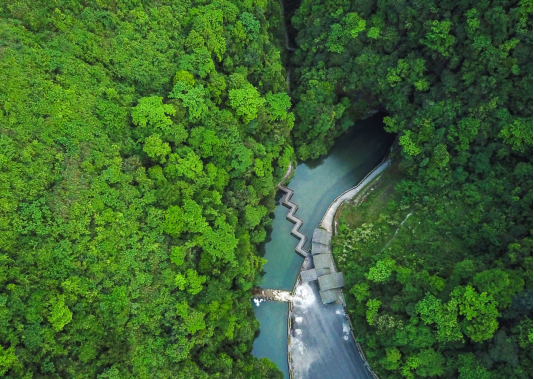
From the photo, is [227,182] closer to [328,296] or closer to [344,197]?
[344,197]

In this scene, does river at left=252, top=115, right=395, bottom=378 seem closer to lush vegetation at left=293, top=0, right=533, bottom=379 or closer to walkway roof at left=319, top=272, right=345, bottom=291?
lush vegetation at left=293, top=0, right=533, bottom=379

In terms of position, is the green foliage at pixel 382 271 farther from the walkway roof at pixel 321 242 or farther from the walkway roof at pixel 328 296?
the walkway roof at pixel 321 242

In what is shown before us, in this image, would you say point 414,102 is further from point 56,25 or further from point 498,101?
point 56,25

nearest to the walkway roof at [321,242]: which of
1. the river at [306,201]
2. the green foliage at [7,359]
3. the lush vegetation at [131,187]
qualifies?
the river at [306,201]

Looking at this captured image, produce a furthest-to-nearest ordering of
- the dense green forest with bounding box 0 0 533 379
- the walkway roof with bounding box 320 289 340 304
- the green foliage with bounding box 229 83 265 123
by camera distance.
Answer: the walkway roof with bounding box 320 289 340 304, the green foliage with bounding box 229 83 265 123, the dense green forest with bounding box 0 0 533 379

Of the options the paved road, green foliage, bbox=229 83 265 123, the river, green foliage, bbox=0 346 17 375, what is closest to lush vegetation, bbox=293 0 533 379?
the paved road

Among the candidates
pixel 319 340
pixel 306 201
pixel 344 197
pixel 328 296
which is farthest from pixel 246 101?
pixel 319 340

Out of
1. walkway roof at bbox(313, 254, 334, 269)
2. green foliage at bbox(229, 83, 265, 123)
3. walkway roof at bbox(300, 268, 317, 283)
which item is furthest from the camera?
walkway roof at bbox(313, 254, 334, 269)
